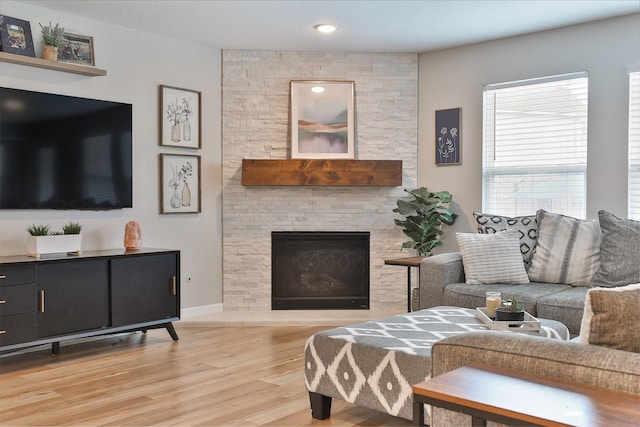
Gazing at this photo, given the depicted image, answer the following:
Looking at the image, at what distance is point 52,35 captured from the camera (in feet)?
14.0

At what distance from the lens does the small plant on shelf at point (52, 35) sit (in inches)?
166

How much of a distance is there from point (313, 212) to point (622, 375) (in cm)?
429

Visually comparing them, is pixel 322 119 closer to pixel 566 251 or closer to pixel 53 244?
pixel 566 251

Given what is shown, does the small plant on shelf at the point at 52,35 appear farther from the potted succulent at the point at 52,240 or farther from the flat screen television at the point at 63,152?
the potted succulent at the point at 52,240

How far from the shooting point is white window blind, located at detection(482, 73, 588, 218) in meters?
4.75

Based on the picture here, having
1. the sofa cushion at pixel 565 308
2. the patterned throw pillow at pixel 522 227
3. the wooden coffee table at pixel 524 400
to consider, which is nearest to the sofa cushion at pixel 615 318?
the wooden coffee table at pixel 524 400

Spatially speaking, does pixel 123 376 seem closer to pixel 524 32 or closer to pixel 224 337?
pixel 224 337

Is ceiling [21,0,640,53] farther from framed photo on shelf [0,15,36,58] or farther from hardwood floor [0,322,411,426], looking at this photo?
hardwood floor [0,322,411,426]

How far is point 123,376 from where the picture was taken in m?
3.58

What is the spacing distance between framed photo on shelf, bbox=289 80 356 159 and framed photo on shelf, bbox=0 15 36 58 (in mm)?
2234

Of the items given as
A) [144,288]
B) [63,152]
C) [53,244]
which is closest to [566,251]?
[144,288]

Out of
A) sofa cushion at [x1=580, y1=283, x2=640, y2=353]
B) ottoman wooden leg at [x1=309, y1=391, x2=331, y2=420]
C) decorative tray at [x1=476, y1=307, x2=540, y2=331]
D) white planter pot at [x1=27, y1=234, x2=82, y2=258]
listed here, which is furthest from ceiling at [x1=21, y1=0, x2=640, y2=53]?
sofa cushion at [x1=580, y1=283, x2=640, y2=353]

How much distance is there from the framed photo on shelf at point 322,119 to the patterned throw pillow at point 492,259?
1668 mm

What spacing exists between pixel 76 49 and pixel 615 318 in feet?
13.7
